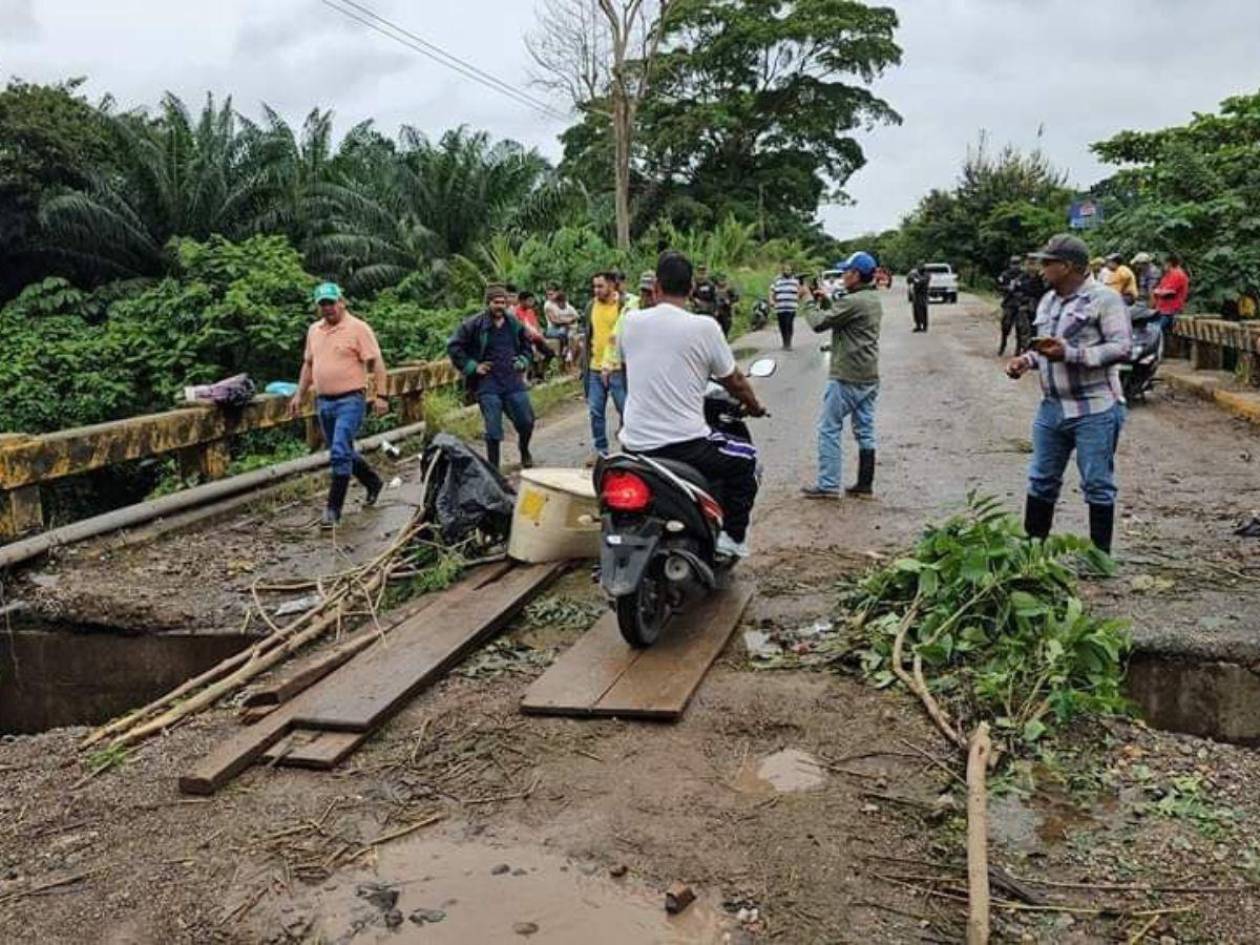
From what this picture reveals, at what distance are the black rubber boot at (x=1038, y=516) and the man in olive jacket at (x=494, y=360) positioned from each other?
4.35 m

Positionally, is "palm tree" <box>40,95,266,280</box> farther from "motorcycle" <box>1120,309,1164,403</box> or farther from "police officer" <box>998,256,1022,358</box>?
"motorcycle" <box>1120,309,1164,403</box>

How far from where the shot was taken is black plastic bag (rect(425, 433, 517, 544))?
22.8 feet

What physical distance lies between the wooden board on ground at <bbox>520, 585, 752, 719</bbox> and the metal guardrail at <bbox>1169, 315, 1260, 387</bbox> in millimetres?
10049

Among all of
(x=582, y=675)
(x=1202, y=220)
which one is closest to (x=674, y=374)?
(x=582, y=675)

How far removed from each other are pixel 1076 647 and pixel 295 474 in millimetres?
6964

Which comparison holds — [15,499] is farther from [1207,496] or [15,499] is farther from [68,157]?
[68,157]

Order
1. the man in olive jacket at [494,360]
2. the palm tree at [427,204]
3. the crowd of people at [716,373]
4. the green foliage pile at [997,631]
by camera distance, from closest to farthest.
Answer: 1. the green foliage pile at [997,631]
2. the crowd of people at [716,373]
3. the man in olive jacket at [494,360]
4. the palm tree at [427,204]

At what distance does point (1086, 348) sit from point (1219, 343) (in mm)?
9907

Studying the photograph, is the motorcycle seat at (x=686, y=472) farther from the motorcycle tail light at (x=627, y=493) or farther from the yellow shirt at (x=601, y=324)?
the yellow shirt at (x=601, y=324)

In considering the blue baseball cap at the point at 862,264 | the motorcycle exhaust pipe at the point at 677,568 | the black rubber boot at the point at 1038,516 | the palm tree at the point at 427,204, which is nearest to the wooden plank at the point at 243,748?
the motorcycle exhaust pipe at the point at 677,568

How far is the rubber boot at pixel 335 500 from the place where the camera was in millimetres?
8203

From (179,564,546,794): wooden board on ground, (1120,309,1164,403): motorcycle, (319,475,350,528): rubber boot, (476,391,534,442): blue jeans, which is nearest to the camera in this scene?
(179,564,546,794): wooden board on ground

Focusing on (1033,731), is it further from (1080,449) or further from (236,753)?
(236,753)

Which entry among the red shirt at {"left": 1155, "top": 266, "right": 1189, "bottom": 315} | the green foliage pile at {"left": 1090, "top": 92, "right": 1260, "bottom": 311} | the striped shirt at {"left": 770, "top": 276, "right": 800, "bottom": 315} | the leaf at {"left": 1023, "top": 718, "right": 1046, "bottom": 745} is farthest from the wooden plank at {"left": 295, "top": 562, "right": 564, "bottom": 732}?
the striped shirt at {"left": 770, "top": 276, "right": 800, "bottom": 315}
